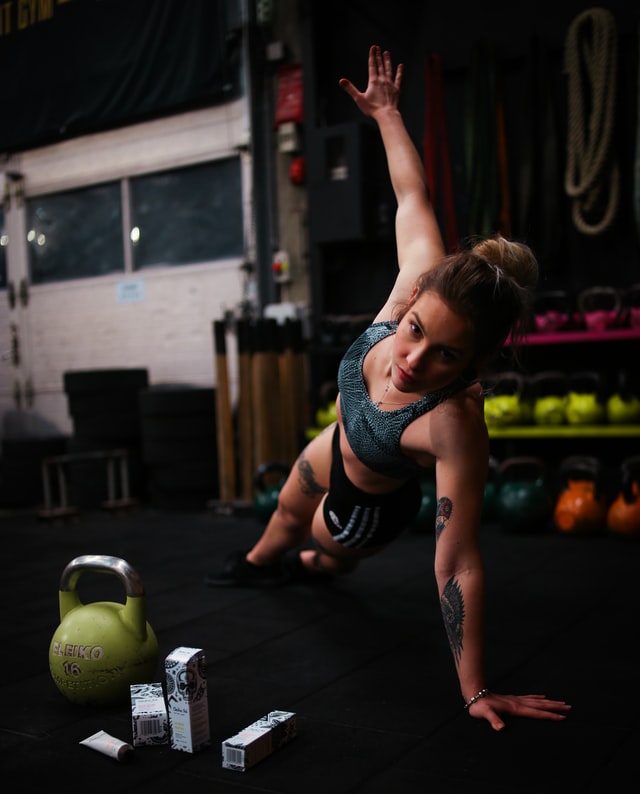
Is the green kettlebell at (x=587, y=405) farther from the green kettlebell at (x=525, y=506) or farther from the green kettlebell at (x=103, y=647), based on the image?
the green kettlebell at (x=103, y=647)

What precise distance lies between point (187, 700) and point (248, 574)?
1464 millimetres

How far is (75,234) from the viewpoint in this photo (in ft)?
22.2

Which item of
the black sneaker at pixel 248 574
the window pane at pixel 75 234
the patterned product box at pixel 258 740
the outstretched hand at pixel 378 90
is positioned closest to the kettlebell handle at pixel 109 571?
the patterned product box at pixel 258 740

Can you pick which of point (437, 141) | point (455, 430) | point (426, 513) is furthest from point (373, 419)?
point (437, 141)

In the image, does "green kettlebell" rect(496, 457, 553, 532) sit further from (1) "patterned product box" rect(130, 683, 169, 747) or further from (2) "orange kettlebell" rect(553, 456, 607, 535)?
(1) "patterned product box" rect(130, 683, 169, 747)

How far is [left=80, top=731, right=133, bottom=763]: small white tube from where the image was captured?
1.72m

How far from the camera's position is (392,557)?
3.78 meters

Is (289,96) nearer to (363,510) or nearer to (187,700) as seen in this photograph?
(363,510)

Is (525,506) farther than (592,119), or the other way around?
(592,119)

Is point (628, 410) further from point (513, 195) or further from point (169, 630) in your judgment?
point (169, 630)

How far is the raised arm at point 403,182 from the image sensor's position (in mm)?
2186

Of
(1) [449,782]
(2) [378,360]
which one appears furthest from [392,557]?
(1) [449,782]

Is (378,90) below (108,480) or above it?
above

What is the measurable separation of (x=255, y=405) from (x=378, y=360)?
2901 mm
